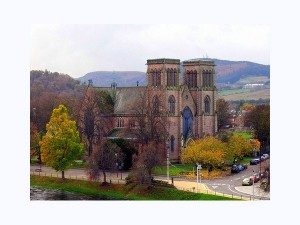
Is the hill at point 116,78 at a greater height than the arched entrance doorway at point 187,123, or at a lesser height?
greater

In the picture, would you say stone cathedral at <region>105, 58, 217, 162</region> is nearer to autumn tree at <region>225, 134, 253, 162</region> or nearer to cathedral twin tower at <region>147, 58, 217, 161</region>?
cathedral twin tower at <region>147, 58, 217, 161</region>

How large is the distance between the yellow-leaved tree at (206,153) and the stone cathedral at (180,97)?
2.05 metres

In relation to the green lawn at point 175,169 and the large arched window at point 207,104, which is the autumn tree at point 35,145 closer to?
the green lawn at point 175,169

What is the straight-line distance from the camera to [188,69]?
2101 inches

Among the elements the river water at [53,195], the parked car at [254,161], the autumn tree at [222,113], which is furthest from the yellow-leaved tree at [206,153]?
the autumn tree at [222,113]

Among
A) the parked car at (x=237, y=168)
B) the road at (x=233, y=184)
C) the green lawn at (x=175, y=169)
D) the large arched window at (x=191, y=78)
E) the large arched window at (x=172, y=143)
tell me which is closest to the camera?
the road at (x=233, y=184)

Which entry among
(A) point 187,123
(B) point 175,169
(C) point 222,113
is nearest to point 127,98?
(A) point 187,123

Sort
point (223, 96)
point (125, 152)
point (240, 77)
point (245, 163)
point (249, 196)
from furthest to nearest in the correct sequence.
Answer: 1. point (223, 96)
2. point (240, 77)
3. point (245, 163)
4. point (125, 152)
5. point (249, 196)

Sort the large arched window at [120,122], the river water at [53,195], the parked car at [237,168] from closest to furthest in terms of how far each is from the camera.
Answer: the river water at [53,195] → the parked car at [237,168] → the large arched window at [120,122]

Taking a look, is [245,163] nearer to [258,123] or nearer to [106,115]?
[258,123]

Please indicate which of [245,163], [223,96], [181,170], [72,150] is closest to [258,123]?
[245,163]

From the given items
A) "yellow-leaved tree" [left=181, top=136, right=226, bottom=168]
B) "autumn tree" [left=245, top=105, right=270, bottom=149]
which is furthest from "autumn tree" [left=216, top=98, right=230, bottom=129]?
"yellow-leaved tree" [left=181, top=136, right=226, bottom=168]

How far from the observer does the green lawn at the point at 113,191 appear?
4328 centimetres

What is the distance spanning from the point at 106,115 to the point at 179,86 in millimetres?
4874
